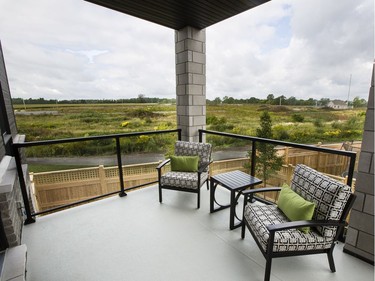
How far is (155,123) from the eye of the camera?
8.33 metres

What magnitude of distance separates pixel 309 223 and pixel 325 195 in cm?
31

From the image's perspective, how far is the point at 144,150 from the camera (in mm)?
10117

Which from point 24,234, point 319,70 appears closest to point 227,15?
point 24,234

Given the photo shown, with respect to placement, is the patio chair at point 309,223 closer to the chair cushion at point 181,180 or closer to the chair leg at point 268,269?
the chair leg at point 268,269

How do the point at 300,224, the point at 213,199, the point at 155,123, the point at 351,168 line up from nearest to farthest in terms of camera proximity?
the point at 300,224 → the point at 351,168 → the point at 213,199 → the point at 155,123

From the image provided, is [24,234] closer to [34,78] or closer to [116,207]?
[116,207]

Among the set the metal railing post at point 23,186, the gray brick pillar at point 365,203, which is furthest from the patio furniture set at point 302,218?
the metal railing post at point 23,186

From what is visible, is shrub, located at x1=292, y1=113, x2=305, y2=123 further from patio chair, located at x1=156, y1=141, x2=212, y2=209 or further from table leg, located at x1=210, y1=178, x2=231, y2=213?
table leg, located at x1=210, y1=178, x2=231, y2=213

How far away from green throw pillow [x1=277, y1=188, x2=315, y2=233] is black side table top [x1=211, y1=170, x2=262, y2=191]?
44 cm

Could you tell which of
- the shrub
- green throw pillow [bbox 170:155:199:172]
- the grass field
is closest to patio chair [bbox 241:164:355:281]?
green throw pillow [bbox 170:155:199:172]

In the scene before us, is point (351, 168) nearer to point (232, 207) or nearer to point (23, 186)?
point (232, 207)

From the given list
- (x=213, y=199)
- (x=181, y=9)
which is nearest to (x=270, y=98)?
(x=181, y=9)

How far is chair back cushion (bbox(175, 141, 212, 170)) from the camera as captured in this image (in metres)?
3.03

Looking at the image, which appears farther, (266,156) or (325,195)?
(266,156)
